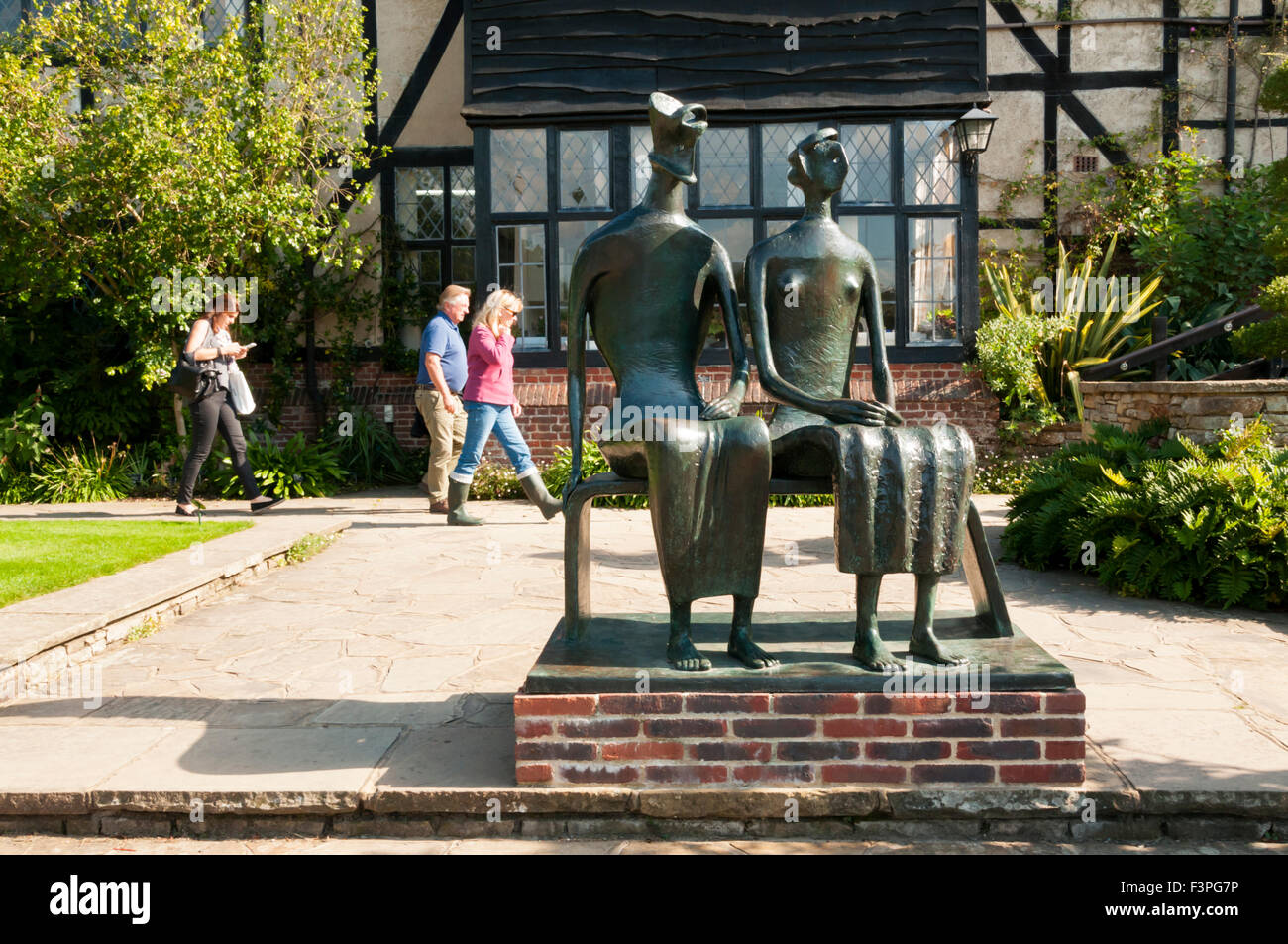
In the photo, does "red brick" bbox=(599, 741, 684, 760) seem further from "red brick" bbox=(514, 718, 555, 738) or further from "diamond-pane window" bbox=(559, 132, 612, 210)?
"diamond-pane window" bbox=(559, 132, 612, 210)

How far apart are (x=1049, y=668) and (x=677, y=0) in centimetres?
948

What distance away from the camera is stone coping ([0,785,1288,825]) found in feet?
10.5

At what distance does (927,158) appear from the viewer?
36.7 ft

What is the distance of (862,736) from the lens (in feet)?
10.7

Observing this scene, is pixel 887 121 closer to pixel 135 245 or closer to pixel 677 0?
pixel 677 0

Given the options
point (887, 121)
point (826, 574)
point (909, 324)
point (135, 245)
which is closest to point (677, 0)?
point (887, 121)

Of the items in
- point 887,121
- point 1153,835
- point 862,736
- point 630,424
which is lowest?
point 1153,835

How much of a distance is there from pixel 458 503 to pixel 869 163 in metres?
5.61

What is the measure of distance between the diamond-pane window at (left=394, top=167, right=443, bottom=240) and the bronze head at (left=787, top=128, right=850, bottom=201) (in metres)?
9.81

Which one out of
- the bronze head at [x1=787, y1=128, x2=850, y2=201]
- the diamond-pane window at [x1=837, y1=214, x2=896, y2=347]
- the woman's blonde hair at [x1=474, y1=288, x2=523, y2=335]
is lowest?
the woman's blonde hair at [x1=474, y1=288, x2=523, y2=335]

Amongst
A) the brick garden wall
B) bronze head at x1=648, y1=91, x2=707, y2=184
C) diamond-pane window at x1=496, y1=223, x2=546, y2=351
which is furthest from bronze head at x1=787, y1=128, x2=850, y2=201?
diamond-pane window at x1=496, y1=223, x2=546, y2=351

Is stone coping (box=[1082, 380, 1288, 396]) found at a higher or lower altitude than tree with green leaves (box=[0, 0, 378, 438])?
lower

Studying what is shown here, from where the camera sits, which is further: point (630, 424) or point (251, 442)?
point (251, 442)

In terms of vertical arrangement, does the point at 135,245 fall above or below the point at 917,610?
above
